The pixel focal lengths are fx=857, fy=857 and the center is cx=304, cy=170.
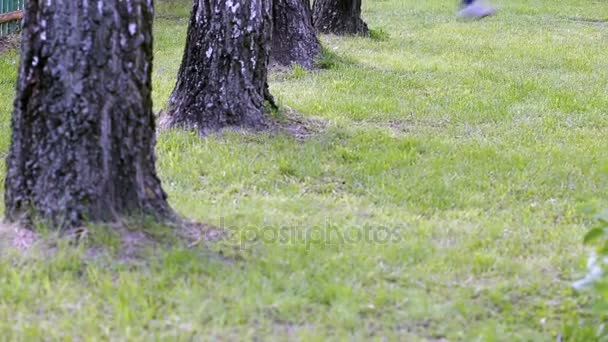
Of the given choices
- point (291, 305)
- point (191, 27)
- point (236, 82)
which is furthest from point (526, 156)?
point (291, 305)

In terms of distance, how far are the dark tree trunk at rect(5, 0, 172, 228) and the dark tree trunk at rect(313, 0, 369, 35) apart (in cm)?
983

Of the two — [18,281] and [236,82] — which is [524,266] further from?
[236,82]

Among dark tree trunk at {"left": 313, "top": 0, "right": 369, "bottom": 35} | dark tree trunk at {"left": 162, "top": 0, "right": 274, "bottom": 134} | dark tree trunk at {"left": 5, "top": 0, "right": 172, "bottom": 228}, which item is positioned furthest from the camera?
dark tree trunk at {"left": 313, "top": 0, "right": 369, "bottom": 35}

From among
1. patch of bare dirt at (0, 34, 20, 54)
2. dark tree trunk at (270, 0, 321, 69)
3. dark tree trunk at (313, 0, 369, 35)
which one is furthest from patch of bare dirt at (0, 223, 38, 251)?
dark tree trunk at (313, 0, 369, 35)

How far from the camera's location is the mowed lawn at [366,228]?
3.82 meters

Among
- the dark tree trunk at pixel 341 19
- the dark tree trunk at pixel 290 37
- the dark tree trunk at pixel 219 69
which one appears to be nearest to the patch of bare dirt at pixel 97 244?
the dark tree trunk at pixel 219 69

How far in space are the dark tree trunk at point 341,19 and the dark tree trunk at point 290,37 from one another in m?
3.32

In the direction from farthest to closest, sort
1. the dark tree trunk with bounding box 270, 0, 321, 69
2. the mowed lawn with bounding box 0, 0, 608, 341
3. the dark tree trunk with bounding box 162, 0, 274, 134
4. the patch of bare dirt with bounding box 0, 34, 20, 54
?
the patch of bare dirt with bounding box 0, 34, 20, 54 → the dark tree trunk with bounding box 270, 0, 321, 69 → the dark tree trunk with bounding box 162, 0, 274, 134 → the mowed lawn with bounding box 0, 0, 608, 341

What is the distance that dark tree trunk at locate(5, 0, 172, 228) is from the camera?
4262 mm

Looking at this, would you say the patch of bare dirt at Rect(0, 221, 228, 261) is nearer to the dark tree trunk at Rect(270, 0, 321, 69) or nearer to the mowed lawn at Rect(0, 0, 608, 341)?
the mowed lawn at Rect(0, 0, 608, 341)

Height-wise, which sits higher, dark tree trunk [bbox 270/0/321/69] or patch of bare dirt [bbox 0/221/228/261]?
dark tree trunk [bbox 270/0/321/69]

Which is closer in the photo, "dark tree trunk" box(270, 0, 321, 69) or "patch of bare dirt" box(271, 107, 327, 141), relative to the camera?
"patch of bare dirt" box(271, 107, 327, 141)

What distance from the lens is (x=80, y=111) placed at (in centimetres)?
427

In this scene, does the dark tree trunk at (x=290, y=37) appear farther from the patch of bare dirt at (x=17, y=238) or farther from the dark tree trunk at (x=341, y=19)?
the patch of bare dirt at (x=17, y=238)
